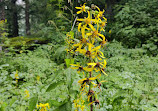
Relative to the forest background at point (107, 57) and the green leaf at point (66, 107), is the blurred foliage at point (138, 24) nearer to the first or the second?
the forest background at point (107, 57)

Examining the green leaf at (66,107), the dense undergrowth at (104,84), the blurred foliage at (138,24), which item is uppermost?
the blurred foliage at (138,24)

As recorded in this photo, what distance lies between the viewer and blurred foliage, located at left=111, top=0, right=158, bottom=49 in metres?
5.67

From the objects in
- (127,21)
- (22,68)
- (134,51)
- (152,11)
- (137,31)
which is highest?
(152,11)

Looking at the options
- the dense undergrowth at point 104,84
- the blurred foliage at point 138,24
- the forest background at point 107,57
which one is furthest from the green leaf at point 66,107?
the blurred foliage at point 138,24

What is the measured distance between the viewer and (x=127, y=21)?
21.9 feet

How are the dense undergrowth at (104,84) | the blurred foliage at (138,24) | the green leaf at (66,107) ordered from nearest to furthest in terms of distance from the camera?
the green leaf at (66,107)
the dense undergrowth at (104,84)
the blurred foliage at (138,24)

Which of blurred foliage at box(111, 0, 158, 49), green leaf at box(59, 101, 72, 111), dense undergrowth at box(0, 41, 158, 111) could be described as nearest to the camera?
green leaf at box(59, 101, 72, 111)

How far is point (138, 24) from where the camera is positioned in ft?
21.0

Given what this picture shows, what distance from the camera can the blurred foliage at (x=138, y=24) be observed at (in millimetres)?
5668

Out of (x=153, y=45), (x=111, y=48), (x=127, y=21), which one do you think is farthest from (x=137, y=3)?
(x=111, y=48)

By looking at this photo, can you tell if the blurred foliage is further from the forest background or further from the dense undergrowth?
the dense undergrowth

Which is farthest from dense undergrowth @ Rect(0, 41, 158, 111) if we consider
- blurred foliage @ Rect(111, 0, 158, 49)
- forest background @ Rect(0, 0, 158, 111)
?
blurred foliage @ Rect(111, 0, 158, 49)

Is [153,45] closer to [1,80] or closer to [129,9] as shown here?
[129,9]

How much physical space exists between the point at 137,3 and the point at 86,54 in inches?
283
